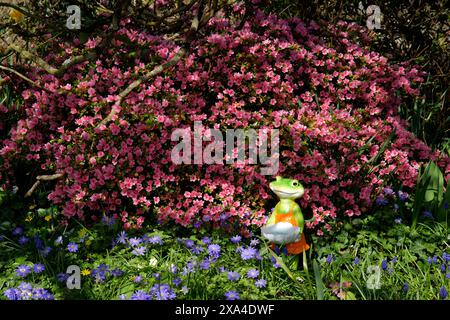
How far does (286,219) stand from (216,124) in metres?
0.92

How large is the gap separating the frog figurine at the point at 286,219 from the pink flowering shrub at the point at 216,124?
17.4 inches

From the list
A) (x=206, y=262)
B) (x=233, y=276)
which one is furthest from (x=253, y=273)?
(x=206, y=262)

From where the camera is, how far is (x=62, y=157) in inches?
135

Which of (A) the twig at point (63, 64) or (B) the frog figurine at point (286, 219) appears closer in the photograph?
(B) the frog figurine at point (286, 219)

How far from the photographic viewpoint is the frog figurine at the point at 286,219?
2762 mm

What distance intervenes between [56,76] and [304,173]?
183cm

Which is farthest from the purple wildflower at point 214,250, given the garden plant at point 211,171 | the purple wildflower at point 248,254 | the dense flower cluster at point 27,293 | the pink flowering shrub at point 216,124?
the dense flower cluster at point 27,293

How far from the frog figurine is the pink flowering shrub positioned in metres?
0.44

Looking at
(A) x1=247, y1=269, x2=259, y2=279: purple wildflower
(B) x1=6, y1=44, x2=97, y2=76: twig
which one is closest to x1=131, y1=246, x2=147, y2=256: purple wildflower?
(A) x1=247, y1=269, x2=259, y2=279: purple wildflower

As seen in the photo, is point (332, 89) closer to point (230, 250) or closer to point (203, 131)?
point (203, 131)

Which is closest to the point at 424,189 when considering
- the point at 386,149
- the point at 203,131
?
the point at 386,149

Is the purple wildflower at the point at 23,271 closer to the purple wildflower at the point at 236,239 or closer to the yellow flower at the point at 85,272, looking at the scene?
the yellow flower at the point at 85,272

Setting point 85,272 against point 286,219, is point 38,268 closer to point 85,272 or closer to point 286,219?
point 85,272

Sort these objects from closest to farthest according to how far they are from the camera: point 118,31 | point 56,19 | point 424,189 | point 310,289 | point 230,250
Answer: point 310,289 → point 230,250 → point 424,189 → point 118,31 → point 56,19
